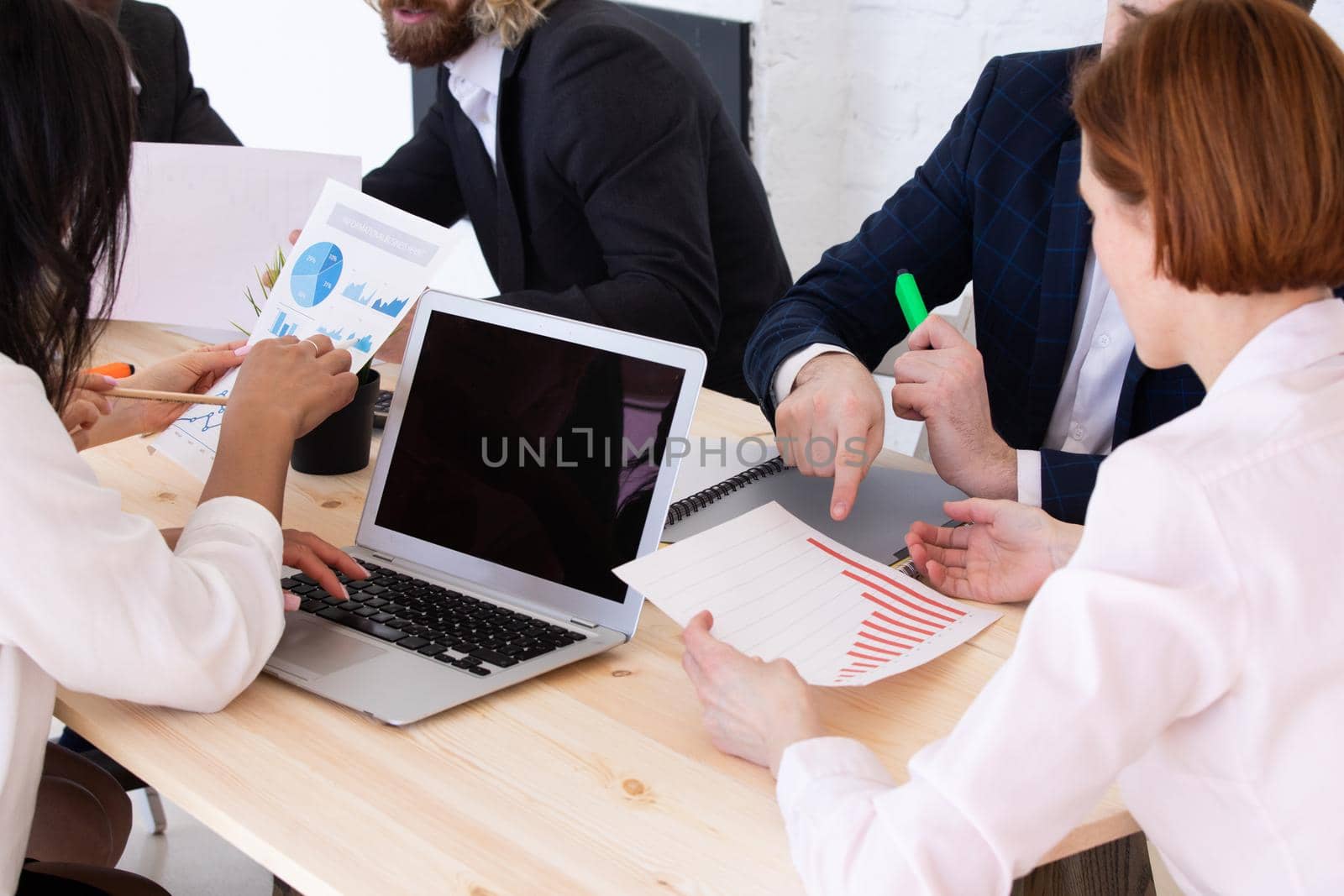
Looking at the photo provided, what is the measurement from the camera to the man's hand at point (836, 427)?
1108mm

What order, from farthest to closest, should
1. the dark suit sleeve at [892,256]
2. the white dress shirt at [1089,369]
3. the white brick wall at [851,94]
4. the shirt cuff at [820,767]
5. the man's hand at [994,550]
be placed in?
the white brick wall at [851,94], the dark suit sleeve at [892,256], the white dress shirt at [1089,369], the man's hand at [994,550], the shirt cuff at [820,767]

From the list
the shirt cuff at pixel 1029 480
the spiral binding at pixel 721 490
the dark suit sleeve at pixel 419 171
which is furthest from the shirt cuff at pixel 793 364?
the dark suit sleeve at pixel 419 171

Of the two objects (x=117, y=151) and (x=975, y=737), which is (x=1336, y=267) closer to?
(x=975, y=737)

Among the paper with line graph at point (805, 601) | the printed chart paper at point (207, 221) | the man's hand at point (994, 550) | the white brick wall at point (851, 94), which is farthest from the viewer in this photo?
the white brick wall at point (851, 94)

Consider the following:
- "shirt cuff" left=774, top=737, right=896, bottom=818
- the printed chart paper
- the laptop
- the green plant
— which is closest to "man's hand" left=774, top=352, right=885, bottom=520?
the laptop

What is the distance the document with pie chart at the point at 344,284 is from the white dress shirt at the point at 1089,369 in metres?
0.40

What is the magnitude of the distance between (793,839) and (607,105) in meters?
1.17

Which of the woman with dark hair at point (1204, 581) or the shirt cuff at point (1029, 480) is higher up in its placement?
the woman with dark hair at point (1204, 581)

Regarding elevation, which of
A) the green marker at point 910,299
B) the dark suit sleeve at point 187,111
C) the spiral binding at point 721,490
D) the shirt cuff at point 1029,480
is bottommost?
the spiral binding at point 721,490

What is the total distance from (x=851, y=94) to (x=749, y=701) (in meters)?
2.06

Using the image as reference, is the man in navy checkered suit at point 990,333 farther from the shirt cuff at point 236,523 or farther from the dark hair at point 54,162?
the dark hair at point 54,162

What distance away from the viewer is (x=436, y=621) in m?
0.97

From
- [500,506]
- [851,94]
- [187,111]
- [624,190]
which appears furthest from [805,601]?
[851,94]

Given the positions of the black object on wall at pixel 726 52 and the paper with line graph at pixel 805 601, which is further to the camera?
the black object on wall at pixel 726 52
